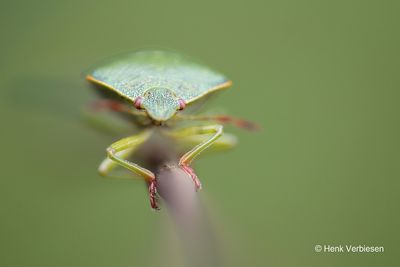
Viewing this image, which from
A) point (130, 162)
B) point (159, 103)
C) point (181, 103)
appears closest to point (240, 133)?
point (181, 103)

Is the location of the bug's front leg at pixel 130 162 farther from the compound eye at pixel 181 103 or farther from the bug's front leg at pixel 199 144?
the compound eye at pixel 181 103

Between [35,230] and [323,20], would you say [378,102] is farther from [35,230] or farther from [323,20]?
[35,230]

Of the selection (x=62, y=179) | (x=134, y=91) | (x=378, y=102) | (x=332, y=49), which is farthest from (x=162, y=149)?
(x=332, y=49)

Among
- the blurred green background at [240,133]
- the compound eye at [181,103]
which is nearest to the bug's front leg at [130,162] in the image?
the blurred green background at [240,133]

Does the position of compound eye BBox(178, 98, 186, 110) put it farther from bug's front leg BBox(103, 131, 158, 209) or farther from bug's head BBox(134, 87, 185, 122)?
bug's front leg BBox(103, 131, 158, 209)

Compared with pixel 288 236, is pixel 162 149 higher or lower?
higher

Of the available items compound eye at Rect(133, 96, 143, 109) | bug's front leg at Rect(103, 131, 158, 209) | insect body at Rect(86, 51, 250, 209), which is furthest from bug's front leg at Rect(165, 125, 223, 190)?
compound eye at Rect(133, 96, 143, 109)
